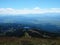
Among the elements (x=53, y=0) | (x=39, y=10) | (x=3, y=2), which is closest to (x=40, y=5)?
(x=39, y=10)

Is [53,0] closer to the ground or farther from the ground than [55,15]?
farther from the ground

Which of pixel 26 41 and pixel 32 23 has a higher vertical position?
pixel 32 23

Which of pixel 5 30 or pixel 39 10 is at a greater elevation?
pixel 39 10

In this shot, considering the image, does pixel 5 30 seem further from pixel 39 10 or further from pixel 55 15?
pixel 55 15

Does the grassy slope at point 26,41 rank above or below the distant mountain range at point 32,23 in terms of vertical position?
below

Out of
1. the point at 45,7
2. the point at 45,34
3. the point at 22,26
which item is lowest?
the point at 45,34

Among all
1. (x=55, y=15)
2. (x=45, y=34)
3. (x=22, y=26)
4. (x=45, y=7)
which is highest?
(x=45, y=7)

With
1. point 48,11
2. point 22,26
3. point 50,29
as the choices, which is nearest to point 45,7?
point 48,11

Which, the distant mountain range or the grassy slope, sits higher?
the distant mountain range

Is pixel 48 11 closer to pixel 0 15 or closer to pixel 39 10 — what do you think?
pixel 39 10
